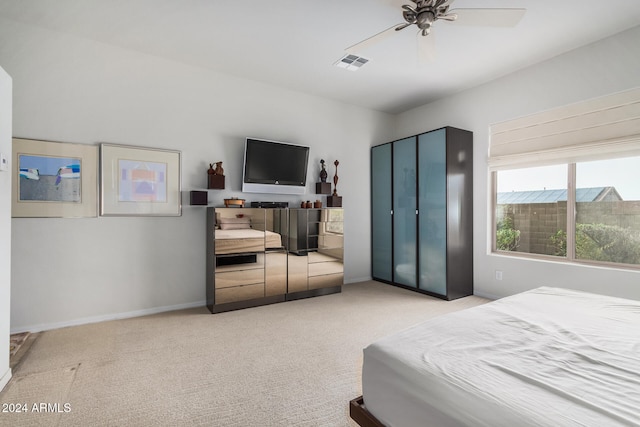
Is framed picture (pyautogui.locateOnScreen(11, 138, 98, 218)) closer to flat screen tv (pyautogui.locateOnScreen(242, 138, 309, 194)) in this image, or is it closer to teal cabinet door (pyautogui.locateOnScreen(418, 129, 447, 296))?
flat screen tv (pyautogui.locateOnScreen(242, 138, 309, 194))

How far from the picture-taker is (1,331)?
2035 mm

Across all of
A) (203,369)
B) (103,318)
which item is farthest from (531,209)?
(103,318)

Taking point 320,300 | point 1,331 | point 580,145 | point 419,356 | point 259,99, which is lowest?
point 320,300

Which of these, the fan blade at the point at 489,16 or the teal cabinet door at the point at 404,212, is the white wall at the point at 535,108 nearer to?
the teal cabinet door at the point at 404,212

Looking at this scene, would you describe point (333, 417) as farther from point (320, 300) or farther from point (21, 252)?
point (21, 252)

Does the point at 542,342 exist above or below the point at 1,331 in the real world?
above

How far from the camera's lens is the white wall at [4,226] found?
202 centimetres

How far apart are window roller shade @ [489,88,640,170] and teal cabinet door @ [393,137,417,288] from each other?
106 cm

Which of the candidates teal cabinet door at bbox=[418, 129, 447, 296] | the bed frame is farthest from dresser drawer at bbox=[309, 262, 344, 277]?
the bed frame

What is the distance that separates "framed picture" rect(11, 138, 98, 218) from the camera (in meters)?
2.84

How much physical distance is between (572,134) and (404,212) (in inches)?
83.7

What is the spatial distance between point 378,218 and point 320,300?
69.9 inches

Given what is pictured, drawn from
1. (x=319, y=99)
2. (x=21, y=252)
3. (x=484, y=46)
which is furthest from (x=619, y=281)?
(x=21, y=252)

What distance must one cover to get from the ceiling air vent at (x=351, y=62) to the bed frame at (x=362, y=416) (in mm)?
3323
